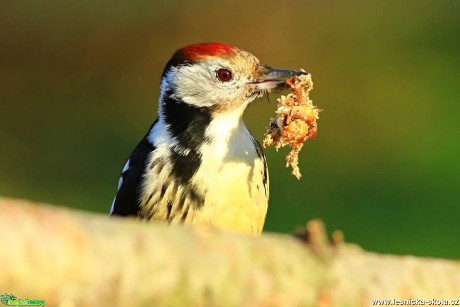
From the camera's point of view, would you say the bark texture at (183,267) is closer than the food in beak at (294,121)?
Yes

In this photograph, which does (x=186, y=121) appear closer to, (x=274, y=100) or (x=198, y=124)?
(x=198, y=124)

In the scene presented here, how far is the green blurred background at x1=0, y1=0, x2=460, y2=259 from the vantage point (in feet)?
25.3

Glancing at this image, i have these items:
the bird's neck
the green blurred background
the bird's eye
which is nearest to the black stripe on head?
the bird's neck

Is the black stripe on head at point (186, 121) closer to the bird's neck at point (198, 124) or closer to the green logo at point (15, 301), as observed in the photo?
the bird's neck at point (198, 124)

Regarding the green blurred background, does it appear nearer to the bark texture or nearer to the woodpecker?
the woodpecker

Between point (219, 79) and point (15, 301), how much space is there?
6.44 feet

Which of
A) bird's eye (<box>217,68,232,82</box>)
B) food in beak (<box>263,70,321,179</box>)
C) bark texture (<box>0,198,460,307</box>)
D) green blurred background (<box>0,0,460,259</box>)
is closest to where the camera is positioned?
bark texture (<box>0,198,460,307</box>)

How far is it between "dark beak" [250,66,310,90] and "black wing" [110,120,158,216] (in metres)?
0.38

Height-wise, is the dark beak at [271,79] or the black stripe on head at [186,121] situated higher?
the dark beak at [271,79]

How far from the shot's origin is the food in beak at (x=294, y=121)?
3.32 m

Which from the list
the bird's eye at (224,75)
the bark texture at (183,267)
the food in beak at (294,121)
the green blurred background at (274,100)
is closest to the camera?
the bark texture at (183,267)

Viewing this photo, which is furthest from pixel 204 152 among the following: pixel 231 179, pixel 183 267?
pixel 183 267

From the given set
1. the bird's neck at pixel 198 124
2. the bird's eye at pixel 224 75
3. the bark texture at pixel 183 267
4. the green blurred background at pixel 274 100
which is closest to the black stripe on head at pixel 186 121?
the bird's neck at pixel 198 124

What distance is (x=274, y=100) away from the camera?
27.5ft
